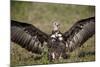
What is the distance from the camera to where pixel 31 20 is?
78.5 inches

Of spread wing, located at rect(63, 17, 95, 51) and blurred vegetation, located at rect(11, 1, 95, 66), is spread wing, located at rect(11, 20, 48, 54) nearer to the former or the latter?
blurred vegetation, located at rect(11, 1, 95, 66)

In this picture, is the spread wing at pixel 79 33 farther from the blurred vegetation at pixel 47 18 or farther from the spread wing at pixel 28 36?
the spread wing at pixel 28 36

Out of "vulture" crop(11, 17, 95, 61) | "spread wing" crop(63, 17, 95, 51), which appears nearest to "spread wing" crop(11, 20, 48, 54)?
"vulture" crop(11, 17, 95, 61)

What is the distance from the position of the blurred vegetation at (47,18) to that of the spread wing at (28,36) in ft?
0.15

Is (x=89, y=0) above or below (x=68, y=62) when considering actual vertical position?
above

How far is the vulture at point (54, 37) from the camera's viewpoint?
1.95 meters

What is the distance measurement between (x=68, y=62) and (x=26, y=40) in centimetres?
58

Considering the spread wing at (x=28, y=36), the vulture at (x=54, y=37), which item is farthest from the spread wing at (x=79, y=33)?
the spread wing at (x=28, y=36)

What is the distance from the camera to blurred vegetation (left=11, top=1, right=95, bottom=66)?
6.36 feet
